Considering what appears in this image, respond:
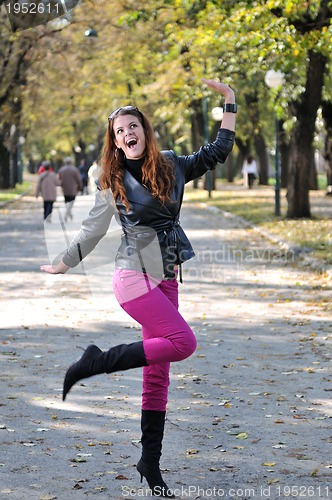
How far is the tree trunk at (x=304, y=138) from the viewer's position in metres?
24.7

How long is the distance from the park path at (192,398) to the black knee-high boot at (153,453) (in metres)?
0.10

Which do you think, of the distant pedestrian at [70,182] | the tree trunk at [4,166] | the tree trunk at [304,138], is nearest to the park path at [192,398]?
the tree trunk at [304,138]

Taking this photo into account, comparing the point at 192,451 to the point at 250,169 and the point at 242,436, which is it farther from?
the point at 250,169

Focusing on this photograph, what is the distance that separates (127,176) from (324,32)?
43.5 ft

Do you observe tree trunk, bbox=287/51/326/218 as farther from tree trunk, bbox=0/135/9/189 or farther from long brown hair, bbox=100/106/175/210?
tree trunk, bbox=0/135/9/189

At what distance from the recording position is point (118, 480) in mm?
5219

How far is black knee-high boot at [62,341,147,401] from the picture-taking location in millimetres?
4719

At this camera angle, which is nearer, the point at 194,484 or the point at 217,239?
the point at 194,484

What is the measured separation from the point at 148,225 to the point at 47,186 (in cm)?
2264

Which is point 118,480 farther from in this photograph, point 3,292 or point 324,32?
point 324,32

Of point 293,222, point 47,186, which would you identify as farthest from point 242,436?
point 47,186

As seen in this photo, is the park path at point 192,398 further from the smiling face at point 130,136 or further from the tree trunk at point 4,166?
the tree trunk at point 4,166

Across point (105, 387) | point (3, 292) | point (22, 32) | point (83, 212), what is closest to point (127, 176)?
point (105, 387)

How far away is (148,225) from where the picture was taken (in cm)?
490
